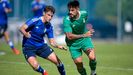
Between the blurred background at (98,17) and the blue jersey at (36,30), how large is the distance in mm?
17039

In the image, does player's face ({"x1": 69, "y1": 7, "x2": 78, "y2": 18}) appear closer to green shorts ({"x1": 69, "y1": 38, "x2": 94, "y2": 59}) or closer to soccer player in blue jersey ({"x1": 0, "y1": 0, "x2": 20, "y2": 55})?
green shorts ({"x1": 69, "y1": 38, "x2": 94, "y2": 59})

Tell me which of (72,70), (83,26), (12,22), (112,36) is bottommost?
(112,36)

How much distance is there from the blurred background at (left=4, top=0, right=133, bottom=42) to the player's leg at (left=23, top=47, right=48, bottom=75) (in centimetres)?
1711

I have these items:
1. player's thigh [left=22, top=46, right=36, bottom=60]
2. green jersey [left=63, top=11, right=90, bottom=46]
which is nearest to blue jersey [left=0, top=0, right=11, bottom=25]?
green jersey [left=63, top=11, right=90, bottom=46]

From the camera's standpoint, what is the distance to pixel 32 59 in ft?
42.6

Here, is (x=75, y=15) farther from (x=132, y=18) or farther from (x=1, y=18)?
(x=132, y=18)

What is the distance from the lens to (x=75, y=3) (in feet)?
43.3

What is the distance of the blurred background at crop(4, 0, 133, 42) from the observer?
34.0 metres

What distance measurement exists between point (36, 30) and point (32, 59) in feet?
2.28

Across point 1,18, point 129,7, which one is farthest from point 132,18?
point 1,18

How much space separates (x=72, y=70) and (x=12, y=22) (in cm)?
1807

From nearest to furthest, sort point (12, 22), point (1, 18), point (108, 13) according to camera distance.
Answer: point (1, 18)
point (12, 22)
point (108, 13)

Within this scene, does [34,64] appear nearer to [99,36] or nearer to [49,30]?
[49,30]

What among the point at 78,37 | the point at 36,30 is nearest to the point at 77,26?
the point at 78,37
